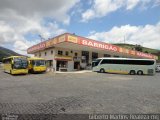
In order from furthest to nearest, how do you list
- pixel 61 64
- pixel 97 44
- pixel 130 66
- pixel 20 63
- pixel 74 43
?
pixel 61 64 → pixel 97 44 → pixel 130 66 → pixel 74 43 → pixel 20 63

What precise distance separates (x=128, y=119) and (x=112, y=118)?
52 cm

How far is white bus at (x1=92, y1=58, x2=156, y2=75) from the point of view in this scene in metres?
29.0

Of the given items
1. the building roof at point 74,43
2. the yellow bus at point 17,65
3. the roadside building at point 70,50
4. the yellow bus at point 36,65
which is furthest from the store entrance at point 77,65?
the yellow bus at point 17,65

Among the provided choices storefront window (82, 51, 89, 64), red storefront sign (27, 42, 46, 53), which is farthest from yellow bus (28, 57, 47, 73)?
storefront window (82, 51, 89, 64)

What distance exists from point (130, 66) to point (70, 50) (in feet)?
38.4

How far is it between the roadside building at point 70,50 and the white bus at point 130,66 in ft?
13.2

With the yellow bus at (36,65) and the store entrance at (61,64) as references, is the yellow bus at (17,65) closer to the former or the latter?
the yellow bus at (36,65)

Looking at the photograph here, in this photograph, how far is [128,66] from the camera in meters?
29.5

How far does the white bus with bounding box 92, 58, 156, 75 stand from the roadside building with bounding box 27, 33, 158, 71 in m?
4.02

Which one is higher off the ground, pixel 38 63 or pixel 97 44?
pixel 97 44

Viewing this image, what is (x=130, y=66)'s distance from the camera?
29.5 m

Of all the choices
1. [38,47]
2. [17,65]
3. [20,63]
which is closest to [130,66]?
[20,63]

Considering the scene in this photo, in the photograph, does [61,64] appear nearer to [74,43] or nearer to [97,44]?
[74,43]

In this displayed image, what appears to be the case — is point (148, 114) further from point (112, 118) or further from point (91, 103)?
point (91, 103)
